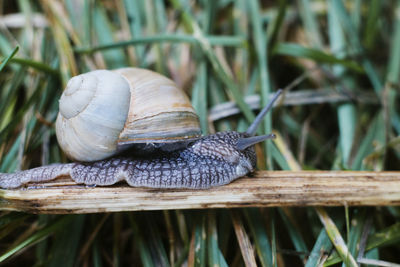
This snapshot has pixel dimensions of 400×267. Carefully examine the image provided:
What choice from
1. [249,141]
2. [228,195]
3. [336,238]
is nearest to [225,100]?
[249,141]

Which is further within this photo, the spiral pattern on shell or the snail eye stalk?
the snail eye stalk

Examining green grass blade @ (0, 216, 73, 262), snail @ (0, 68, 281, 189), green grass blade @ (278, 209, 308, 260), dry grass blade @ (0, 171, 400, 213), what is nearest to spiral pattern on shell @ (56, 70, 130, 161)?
snail @ (0, 68, 281, 189)

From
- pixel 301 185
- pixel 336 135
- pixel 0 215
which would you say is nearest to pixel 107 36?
pixel 0 215

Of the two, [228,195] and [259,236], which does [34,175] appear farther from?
[259,236]

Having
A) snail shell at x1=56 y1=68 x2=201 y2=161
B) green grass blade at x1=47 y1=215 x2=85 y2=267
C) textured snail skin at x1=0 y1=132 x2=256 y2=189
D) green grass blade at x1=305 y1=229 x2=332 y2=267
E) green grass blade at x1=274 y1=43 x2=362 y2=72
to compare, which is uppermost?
green grass blade at x1=274 y1=43 x2=362 y2=72

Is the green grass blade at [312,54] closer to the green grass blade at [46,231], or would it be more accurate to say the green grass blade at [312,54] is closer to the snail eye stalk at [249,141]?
the snail eye stalk at [249,141]

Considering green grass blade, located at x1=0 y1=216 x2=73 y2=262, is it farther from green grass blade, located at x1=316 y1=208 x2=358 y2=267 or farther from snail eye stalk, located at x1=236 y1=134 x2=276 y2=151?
green grass blade, located at x1=316 y1=208 x2=358 y2=267
